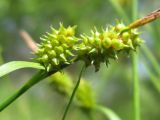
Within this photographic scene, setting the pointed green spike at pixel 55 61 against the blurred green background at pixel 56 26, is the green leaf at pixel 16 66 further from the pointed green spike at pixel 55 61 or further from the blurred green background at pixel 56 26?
the blurred green background at pixel 56 26

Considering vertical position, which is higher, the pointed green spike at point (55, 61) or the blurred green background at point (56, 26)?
the blurred green background at point (56, 26)

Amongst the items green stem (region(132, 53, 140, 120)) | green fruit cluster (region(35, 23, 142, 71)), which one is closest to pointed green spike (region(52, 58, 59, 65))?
green fruit cluster (region(35, 23, 142, 71))

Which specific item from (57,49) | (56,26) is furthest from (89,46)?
(56,26)

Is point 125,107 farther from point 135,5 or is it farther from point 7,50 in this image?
point 135,5

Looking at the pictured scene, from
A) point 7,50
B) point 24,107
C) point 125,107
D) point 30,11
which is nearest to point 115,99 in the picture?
point 125,107

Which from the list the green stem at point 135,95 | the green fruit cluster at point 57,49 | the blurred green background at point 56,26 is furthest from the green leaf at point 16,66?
the blurred green background at point 56,26

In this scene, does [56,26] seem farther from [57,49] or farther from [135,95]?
[57,49]

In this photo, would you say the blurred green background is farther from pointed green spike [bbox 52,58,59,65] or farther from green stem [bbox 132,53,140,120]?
pointed green spike [bbox 52,58,59,65]

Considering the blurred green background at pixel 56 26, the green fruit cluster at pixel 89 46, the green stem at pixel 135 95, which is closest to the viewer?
the green fruit cluster at pixel 89 46

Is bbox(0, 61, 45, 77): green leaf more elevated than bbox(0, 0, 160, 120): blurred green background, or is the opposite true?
bbox(0, 0, 160, 120): blurred green background
